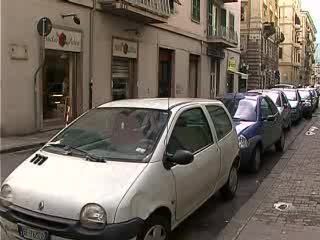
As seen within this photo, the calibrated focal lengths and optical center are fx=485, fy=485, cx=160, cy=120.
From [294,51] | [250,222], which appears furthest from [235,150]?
[294,51]

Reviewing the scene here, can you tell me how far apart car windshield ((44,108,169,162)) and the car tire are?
58cm

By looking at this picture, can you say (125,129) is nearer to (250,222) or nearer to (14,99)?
(250,222)

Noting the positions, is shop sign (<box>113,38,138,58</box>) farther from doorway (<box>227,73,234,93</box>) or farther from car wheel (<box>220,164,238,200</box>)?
doorway (<box>227,73,234,93</box>)

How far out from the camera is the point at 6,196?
4387mm

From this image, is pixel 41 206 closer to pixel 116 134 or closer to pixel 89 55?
pixel 116 134

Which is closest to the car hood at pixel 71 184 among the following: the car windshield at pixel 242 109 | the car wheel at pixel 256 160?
the car wheel at pixel 256 160

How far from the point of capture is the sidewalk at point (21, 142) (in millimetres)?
11252

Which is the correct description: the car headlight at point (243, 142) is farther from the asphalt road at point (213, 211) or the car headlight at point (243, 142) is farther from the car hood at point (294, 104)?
the car hood at point (294, 104)

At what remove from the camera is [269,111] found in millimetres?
10836

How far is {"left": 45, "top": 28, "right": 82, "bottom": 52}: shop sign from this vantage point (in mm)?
15047

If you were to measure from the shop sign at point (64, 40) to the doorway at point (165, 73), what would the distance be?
7.90 m

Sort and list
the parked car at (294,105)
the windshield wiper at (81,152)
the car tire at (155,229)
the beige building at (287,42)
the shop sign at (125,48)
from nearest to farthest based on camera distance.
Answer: the car tire at (155,229) → the windshield wiper at (81,152) → the shop sign at (125,48) → the parked car at (294,105) → the beige building at (287,42)

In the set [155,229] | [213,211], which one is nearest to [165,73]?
[213,211]

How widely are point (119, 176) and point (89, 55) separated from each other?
13427 mm
